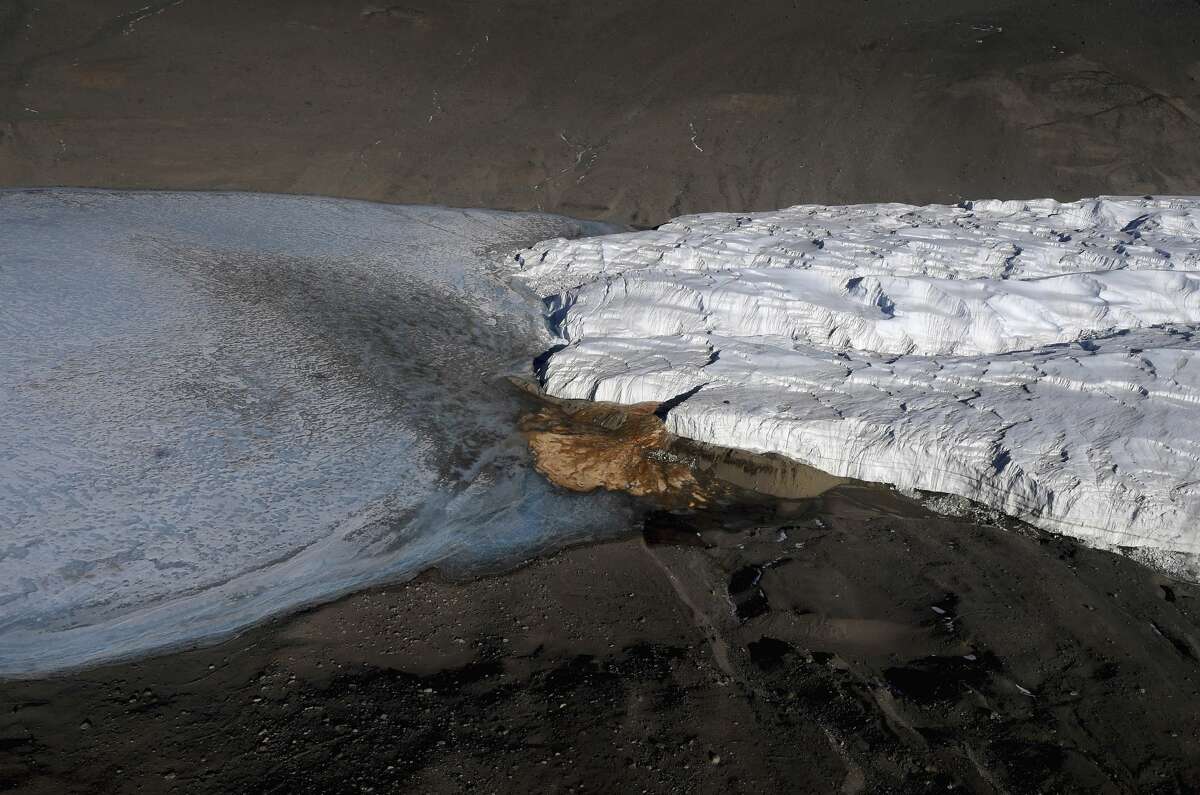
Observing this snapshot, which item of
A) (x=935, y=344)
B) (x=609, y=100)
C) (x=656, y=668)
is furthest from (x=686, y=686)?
(x=609, y=100)

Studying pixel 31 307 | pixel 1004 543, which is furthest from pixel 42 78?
pixel 1004 543

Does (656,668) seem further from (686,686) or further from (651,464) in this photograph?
(651,464)

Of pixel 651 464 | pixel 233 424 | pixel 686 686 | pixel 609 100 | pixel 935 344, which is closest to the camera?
pixel 686 686

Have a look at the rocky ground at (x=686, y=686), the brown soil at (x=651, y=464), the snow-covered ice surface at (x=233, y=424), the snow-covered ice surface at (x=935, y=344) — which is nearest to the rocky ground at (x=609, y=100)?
the snow-covered ice surface at (x=233, y=424)

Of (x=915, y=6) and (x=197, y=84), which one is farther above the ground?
(x=915, y=6)

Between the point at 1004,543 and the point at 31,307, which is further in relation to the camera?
the point at 31,307

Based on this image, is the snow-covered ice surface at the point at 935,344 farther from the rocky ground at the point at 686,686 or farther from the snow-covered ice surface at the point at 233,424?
the snow-covered ice surface at the point at 233,424

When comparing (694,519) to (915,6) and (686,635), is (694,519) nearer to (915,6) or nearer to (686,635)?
(686,635)
